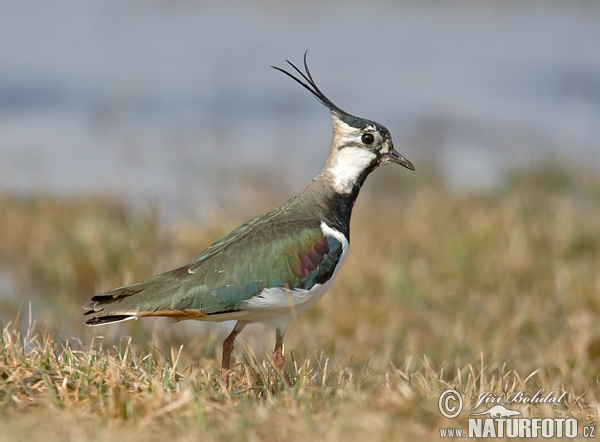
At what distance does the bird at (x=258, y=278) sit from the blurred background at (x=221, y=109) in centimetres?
110

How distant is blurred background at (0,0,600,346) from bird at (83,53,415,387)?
110cm

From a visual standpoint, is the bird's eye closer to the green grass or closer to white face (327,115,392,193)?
white face (327,115,392,193)

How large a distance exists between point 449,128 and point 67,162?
16.6 feet

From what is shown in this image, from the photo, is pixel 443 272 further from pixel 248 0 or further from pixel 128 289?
pixel 248 0

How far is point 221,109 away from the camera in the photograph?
13.2 m

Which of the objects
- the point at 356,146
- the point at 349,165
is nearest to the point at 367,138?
the point at 356,146

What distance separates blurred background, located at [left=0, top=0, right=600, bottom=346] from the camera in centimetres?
780

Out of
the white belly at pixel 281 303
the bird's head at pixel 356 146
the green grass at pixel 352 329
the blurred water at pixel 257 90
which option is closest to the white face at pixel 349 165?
the bird's head at pixel 356 146

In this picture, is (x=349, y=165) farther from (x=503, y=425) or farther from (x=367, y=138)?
(x=503, y=425)

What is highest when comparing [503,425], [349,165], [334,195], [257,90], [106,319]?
[257,90]

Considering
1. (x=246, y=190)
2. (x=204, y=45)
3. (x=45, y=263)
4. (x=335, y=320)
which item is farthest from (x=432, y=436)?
(x=204, y=45)

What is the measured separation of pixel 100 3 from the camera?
18.6 metres

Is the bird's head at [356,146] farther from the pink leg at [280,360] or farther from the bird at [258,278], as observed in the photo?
the pink leg at [280,360]

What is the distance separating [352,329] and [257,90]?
27.4 ft
